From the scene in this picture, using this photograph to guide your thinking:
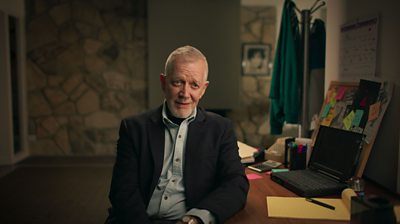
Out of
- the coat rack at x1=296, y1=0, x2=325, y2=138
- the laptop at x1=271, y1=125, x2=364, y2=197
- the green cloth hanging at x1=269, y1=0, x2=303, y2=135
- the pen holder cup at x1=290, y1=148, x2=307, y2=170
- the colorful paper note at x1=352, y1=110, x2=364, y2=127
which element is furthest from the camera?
the green cloth hanging at x1=269, y1=0, x2=303, y2=135

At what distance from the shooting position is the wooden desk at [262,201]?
119cm

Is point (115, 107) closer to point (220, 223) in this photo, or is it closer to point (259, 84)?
point (259, 84)

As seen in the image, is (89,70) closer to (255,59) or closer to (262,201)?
(255,59)

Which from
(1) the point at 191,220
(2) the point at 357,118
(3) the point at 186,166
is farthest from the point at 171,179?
(2) the point at 357,118

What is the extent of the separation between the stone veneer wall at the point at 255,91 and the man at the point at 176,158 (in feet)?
12.6

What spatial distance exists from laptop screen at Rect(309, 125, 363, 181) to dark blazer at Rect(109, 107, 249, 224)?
446 millimetres

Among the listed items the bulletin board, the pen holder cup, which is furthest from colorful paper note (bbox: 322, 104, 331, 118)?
the pen holder cup

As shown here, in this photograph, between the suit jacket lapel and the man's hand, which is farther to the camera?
the suit jacket lapel

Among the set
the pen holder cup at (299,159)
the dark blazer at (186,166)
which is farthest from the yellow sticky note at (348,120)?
the dark blazer at (186,166)

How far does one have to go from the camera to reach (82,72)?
16.3 ft

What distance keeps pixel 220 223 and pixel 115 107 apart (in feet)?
13.5

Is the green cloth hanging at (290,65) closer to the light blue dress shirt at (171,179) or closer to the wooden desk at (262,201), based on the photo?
the wooden desk at (262,201)

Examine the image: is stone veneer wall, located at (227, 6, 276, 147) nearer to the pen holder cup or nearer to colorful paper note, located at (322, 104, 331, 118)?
colorful paper note, located at (322, 104, 331, 118)

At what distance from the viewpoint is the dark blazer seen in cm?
129
